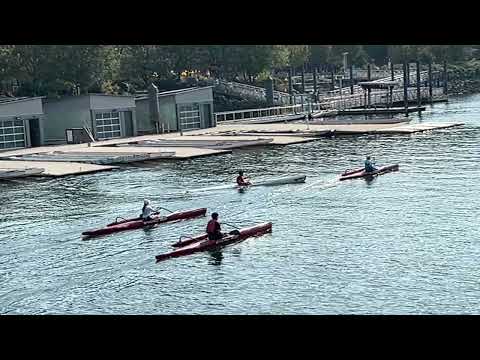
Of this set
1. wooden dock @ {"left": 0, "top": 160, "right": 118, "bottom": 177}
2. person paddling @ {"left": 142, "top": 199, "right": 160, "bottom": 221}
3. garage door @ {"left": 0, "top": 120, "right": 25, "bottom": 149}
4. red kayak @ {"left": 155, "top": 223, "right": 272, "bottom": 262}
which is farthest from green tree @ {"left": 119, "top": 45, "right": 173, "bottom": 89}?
red kayak @ {"left": 155, "top": 223, "right": 272, "bottom": 262}

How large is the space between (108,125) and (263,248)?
53.4m

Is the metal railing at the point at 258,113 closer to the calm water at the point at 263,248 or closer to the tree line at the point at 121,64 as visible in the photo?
the tree line at the point at 121,64

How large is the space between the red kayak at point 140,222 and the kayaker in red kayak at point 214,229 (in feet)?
19.8

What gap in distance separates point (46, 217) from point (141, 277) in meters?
14.1

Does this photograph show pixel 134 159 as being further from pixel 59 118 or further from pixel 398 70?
pixel 398 70

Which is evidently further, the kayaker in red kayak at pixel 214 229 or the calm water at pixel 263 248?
the kayaker in red kayak at pixel 214 229

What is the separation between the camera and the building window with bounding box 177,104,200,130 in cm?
9344

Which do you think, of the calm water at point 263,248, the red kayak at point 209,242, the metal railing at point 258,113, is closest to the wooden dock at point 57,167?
the calm water at point 263,248

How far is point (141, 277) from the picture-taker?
30734mm

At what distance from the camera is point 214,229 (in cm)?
3562

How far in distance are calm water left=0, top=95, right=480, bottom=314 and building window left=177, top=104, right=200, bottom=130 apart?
3251 centimetres

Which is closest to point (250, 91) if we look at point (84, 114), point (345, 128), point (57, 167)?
point (345, 128)

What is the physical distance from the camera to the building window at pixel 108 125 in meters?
84.6
